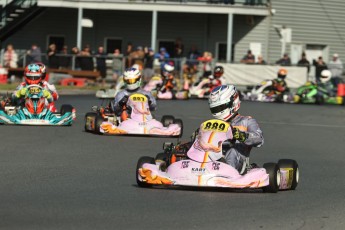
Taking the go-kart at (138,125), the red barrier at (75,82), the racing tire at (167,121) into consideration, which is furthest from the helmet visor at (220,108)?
A: the red barrier at (75,82)

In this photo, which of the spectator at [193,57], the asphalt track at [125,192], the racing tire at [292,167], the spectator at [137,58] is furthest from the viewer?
the spectator at [193,57]

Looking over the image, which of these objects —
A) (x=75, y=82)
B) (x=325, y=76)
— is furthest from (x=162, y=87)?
(x=75, y=82)

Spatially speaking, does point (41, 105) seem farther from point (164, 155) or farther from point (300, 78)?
point (300, 78)

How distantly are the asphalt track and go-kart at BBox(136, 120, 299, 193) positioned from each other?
11 cm

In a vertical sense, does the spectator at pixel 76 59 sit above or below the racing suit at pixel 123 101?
above

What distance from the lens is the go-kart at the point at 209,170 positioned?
33.1 ft

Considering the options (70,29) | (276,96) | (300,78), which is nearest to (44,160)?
(276,96)

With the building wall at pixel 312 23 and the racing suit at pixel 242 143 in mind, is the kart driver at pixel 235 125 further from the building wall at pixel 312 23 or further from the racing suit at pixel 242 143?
the building wall at pixel 312 23

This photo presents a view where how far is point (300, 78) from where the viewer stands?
3550 centimetres

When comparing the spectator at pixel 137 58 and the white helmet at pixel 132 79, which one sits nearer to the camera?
the white helmet at pixel 132 79

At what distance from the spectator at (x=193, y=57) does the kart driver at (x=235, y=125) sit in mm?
24918

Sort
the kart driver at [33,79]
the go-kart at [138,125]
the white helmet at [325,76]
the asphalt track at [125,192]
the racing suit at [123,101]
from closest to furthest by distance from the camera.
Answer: the asphalt track at [125,192] → the go-kart at [138,125] → the racing suit at [123,101] → the kart driver at [33,79] → the white helmet at [325,76]

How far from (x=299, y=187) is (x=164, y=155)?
144 cm

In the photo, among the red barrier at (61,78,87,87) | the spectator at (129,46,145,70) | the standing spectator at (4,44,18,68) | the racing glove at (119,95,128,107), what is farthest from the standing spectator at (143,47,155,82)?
the racing glove at (119,95,128,107)
